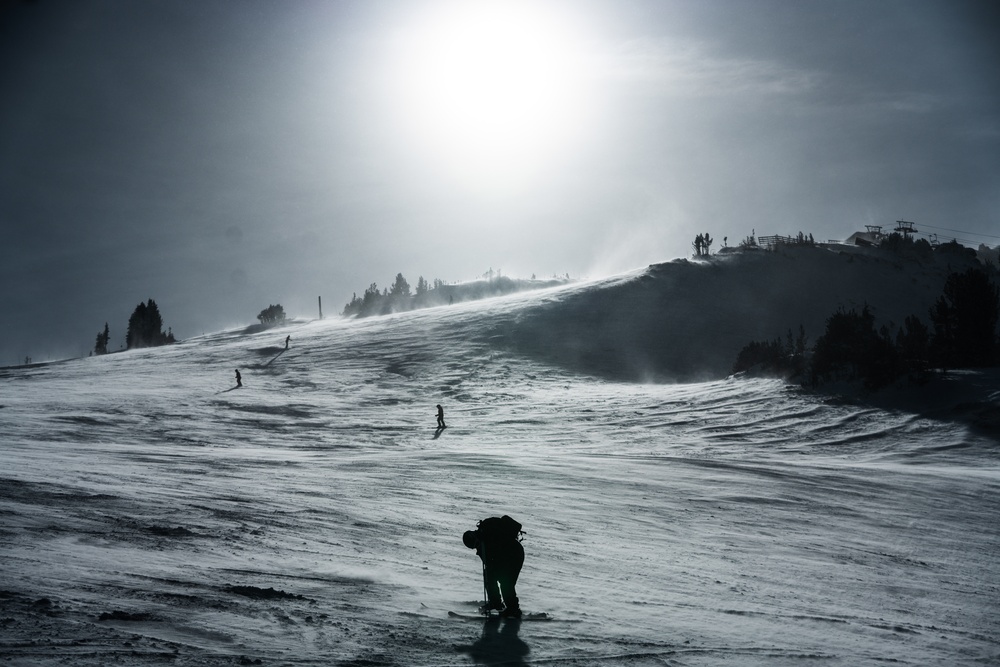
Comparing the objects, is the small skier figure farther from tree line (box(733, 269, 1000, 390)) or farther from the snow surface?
tree line (box(733, 269, 1000, 390))

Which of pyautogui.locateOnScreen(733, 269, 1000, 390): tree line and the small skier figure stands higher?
pyautogui.locateOnScreen(733, 269, 1000, 390): tree line

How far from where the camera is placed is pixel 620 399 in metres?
37.0

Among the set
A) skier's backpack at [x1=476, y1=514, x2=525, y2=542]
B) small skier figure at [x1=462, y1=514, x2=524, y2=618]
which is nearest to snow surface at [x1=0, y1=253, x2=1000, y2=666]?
small skier figure at [x1=462, y1=514, x2=524, y2=618]

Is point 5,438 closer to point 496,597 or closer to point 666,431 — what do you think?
point 496,597

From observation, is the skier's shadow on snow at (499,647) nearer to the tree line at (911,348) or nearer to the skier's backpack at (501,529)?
the skier's backpack at (501,529)

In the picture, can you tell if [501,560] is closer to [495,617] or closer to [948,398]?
[495,617]

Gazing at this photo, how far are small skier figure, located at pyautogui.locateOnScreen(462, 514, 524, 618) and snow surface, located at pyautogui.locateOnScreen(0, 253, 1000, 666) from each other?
0.24 metres

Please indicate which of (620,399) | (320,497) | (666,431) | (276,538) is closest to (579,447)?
(666,431)

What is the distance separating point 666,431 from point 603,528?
16.1 m

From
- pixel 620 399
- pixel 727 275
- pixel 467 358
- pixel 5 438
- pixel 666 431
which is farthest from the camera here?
pixel 727 275

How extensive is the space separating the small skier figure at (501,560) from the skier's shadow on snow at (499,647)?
18cm

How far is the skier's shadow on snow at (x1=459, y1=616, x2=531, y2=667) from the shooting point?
6.75 meters

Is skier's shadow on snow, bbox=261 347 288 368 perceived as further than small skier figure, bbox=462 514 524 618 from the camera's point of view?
Yes

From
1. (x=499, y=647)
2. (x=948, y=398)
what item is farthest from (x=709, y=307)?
(x=499, y=647)
